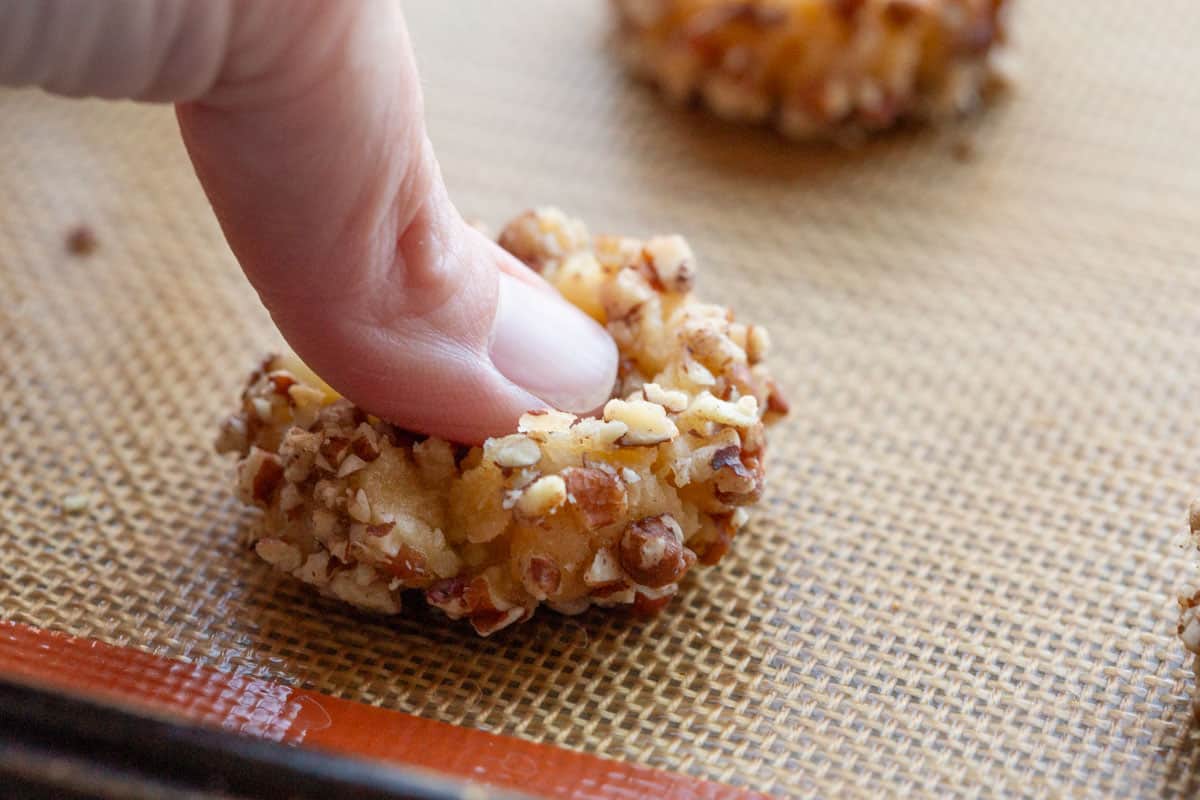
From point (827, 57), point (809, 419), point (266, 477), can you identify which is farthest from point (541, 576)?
A: point (827, 57)

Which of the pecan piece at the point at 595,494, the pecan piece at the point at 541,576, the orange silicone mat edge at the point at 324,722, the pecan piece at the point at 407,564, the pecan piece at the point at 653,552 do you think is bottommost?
the orange silicone mat edge at the point at 324,722

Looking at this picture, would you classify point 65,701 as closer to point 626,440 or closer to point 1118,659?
point 626,440

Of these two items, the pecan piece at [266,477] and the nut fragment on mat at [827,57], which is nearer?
the pecan piece at [266,477]

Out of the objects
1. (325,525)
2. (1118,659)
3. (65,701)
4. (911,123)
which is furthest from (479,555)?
(911,123)

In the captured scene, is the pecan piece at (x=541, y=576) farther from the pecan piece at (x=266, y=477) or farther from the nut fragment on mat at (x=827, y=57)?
the nut fragment on mat at (x=827, y=57)

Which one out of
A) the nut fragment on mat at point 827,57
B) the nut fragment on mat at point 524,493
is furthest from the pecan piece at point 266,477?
the nut fragment on mat at point 827,57

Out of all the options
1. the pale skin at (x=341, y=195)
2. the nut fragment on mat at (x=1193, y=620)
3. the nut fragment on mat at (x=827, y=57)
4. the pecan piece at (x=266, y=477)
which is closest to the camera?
the pale skin at (x=341, y=195)
